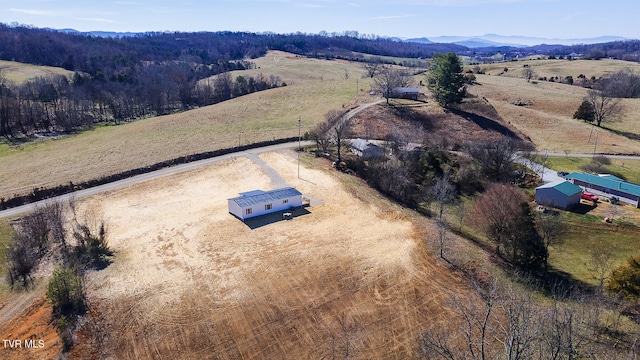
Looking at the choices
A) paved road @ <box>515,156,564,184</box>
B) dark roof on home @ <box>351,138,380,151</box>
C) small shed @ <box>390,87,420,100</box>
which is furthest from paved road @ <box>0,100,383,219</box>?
paved road @ <box>515,156,564,184</box>

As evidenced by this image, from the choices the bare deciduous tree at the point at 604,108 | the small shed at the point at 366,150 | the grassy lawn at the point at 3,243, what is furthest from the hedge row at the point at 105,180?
the bare deciduous tree at the point at 604,108

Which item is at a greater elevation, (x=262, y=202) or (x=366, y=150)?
(x=366, y=150)

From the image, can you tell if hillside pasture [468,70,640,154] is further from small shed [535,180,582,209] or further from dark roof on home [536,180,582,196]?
small shed [535,180,582,209]

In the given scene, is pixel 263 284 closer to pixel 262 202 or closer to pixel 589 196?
pixel 262 202

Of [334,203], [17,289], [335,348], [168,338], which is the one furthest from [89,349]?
[334,203]

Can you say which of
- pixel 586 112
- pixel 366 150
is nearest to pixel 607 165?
pixel 586 112

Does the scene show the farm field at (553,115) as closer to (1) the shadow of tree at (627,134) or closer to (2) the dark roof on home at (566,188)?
(1) the shadow of tree at (627,134)

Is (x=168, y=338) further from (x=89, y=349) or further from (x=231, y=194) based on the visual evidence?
(x=231, y=194)
